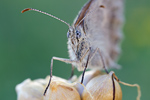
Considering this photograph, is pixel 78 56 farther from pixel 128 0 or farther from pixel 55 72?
pixel 128 0

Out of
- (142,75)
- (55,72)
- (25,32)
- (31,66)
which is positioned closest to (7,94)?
(31,66)

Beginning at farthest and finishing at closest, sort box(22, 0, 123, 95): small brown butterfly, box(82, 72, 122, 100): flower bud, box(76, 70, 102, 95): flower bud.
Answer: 1. box(22, 0, 123, 95): small brown butterfly
2. box(76, 70, 102, 95): flower bud
3. box(82, 72, 122, 100): flower bud

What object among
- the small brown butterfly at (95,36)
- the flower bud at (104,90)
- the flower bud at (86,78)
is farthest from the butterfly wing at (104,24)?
the flower bud at (104,90)

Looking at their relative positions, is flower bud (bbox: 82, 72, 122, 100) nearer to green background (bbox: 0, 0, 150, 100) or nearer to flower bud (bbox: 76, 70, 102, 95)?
flower bud (bbox: 76, 70, 102, 95)

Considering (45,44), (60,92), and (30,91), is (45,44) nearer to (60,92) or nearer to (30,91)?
(30,91)

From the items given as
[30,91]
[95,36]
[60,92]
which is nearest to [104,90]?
[60,92]

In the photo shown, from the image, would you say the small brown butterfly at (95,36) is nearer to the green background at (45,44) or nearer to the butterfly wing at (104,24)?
the butterfly wing at (104,24)

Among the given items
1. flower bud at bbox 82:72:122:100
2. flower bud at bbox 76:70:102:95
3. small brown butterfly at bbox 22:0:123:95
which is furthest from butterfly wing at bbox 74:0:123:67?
flower bud at bbox 82:72:122:100
